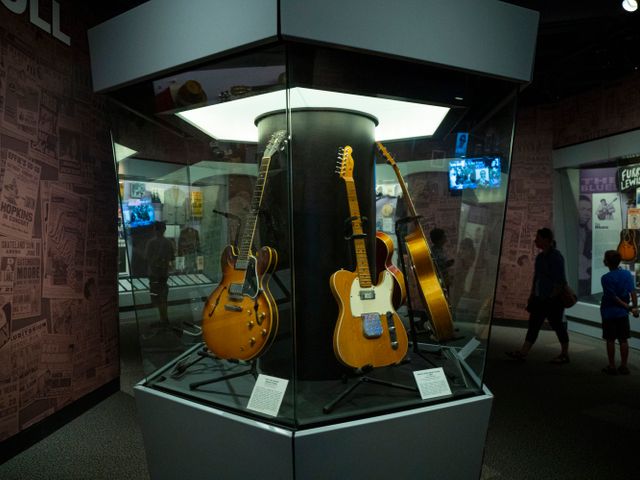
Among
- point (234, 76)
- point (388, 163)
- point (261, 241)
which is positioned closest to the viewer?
point (234, 76)

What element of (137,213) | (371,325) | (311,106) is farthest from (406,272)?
(137,213)

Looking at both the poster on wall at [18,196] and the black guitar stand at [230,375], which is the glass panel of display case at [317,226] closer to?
the black guitar stand at [230,375]

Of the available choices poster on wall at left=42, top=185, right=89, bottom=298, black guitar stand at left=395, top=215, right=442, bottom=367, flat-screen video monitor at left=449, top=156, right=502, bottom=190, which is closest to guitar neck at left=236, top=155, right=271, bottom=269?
black guitar stand at left=395, top=215, right=442, bottom=367

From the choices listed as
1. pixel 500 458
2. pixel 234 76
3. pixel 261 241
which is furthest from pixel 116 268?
pixel 500 458

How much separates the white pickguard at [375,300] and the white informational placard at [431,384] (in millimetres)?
321

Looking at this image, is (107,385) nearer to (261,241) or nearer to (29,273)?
(29,273)

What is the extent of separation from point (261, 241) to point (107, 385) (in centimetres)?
252

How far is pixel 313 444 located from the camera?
1872 millimetres

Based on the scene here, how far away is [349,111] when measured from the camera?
2.33 meters

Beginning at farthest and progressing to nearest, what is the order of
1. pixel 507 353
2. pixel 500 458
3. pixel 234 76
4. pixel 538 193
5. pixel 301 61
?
pixel 538 193 → pixel 507 353 → pixel 500 458 → pixel 234 76 → pixel 301 61

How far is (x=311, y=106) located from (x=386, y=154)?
1.66 ft

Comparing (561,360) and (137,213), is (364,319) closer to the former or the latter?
(137,213)

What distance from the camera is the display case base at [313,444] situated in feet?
6.22

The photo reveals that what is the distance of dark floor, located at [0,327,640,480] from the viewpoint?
9.06ft
